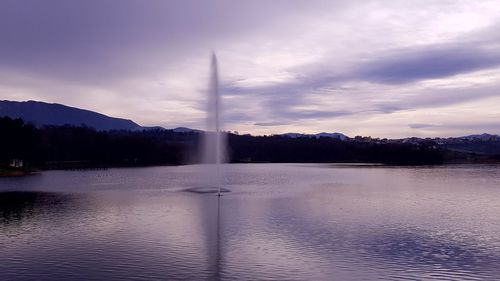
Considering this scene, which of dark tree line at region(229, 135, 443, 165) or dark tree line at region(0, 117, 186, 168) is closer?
dark tree line at region(0, 117, 186, 168)

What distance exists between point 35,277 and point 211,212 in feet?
56.6

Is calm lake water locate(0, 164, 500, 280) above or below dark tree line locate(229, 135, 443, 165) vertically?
below

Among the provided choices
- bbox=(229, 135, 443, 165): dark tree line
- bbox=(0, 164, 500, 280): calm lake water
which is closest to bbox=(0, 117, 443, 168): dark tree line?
bbox=(229, 135, 443, 165): dark tree line

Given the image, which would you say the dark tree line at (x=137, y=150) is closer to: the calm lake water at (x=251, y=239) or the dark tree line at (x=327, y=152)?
the dark tree line at (x=327, y=152)

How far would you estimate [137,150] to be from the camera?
148 m

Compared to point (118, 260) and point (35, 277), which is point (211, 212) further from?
point (35, 277)

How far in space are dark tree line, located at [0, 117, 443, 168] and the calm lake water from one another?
54485 millimetres

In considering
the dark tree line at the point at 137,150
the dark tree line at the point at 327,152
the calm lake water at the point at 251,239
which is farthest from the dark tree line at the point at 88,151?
the calm lake water at the point at 251,239

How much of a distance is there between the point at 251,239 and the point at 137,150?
129112mm

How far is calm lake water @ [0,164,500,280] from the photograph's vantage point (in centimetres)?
1772

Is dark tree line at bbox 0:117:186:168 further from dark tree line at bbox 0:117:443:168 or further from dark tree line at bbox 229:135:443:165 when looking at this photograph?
dark tree line at bbox 229:135:443:165

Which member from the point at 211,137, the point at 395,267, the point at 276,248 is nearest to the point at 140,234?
the point at 276,248

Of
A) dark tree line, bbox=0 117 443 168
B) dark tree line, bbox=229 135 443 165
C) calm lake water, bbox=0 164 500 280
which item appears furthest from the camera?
dark tree line, bbox=229 135 443 165

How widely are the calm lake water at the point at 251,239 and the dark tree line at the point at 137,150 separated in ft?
179
